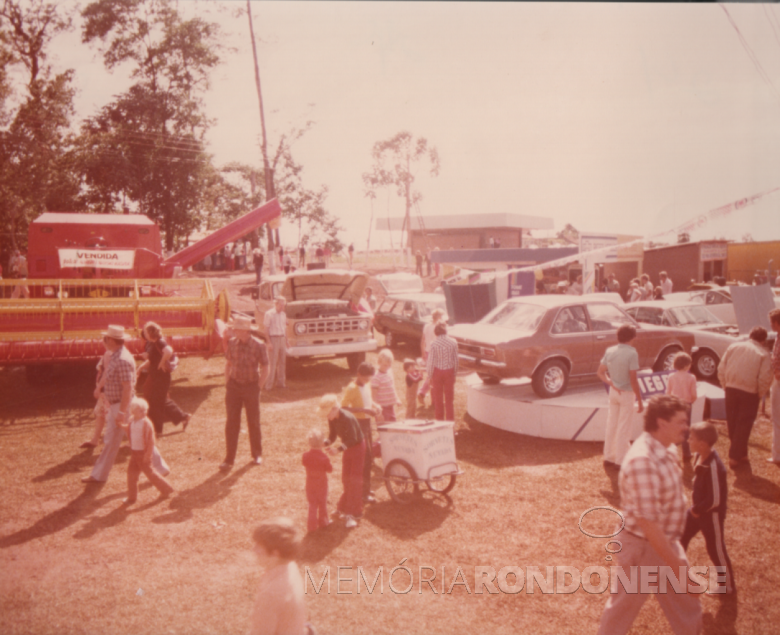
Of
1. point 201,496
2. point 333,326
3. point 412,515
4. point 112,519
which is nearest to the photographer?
point 112,519

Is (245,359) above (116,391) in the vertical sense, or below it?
above

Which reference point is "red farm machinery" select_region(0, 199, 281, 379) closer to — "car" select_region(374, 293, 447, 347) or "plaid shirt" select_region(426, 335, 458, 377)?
"plaid shirt" select_region(426, 335, 458, 377)

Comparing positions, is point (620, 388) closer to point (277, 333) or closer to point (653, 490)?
point (653, 490)

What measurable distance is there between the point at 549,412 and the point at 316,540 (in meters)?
4.44

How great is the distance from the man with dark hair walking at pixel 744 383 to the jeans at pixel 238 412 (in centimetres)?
597

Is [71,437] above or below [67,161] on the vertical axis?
below

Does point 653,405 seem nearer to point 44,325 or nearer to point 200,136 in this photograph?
point 44,325

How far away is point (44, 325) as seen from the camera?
1041 cm

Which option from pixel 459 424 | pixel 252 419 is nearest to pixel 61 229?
pixel 252 419

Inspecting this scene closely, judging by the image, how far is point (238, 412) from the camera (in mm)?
7535

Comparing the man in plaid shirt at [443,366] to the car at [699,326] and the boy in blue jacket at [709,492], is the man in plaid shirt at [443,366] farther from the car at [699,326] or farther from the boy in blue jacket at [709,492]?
the car at [699,326]

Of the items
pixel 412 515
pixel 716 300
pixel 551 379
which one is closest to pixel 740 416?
pixel 551 379

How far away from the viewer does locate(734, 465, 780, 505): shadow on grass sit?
6.71 meters

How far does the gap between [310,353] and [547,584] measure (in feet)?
26.9
